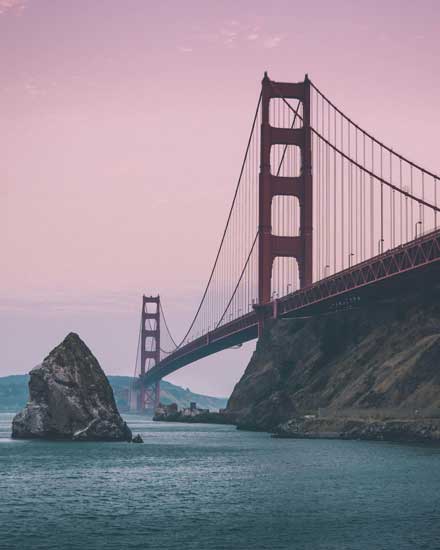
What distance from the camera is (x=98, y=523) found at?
40250 millimetres

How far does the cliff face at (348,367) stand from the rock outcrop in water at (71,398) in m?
22.5

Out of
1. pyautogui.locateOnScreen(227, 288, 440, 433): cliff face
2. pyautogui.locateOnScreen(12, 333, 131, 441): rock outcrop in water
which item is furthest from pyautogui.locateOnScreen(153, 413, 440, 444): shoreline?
pyautogui.locateOnScreen(12, 333, 131, 441): rock outcrop in water

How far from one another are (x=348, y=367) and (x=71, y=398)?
3601 centimetres

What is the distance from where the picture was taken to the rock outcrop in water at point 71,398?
3457 inches

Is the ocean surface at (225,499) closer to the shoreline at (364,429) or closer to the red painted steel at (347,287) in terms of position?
the shoreline at (364,429)

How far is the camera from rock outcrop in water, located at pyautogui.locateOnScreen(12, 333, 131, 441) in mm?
87812

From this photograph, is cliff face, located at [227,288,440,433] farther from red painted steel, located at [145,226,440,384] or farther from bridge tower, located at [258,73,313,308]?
bridge tower, located at [258,73,313,308]

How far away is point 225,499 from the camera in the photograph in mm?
48625

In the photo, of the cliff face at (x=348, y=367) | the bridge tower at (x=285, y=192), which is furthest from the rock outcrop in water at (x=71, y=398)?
the bridge tower at (x=285, y=192)

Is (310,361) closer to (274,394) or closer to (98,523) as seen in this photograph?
(274,394)

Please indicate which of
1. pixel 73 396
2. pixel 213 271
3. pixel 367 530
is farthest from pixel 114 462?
pixel 213 271

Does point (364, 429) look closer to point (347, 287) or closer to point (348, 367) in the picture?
point (348, 367)

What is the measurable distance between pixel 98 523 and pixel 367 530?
10865 millimetres

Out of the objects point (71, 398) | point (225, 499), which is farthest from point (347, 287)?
point (225, 499)
